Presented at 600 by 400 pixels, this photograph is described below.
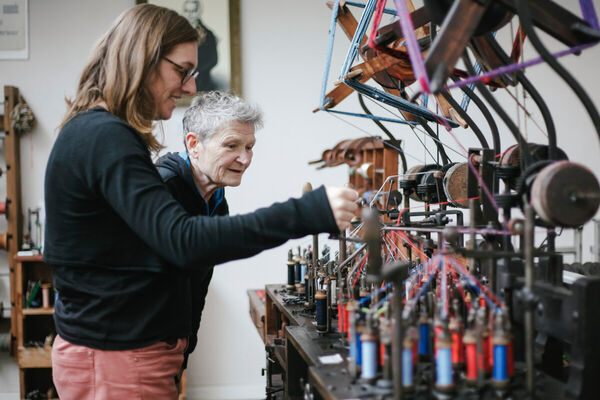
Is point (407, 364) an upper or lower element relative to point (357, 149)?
lower

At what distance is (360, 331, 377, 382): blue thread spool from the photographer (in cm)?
102

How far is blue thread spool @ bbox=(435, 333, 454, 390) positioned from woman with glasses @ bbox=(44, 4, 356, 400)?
0.29 m

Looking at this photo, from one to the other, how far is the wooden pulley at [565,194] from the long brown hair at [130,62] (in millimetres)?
882

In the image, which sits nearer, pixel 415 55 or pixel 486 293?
pixel 415 55

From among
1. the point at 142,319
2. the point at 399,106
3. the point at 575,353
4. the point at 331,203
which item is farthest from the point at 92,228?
the point at 399,106

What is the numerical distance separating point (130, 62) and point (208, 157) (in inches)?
23.6

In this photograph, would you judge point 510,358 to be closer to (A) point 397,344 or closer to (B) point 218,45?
(A) point 397,344

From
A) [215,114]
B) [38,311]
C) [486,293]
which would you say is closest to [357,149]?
[215,114]

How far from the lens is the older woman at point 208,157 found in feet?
5.92

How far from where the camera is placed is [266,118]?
4344mm

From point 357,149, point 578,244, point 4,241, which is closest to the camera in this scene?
point 357,149

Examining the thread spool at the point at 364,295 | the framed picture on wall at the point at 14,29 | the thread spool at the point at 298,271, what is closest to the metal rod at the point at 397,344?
the thread spool at the point at 364,295

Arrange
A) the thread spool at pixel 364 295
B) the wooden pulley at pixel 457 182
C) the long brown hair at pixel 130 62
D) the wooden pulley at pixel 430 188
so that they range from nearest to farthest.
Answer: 1. the long brown hair at pixel 130 62
2. the thread spool at pixel 364 295
3. the wooden pulley at pixel 457 182
4. the wooden pulley at pixel 430 188

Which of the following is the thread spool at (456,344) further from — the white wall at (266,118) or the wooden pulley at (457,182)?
the white wall at (266,118)
